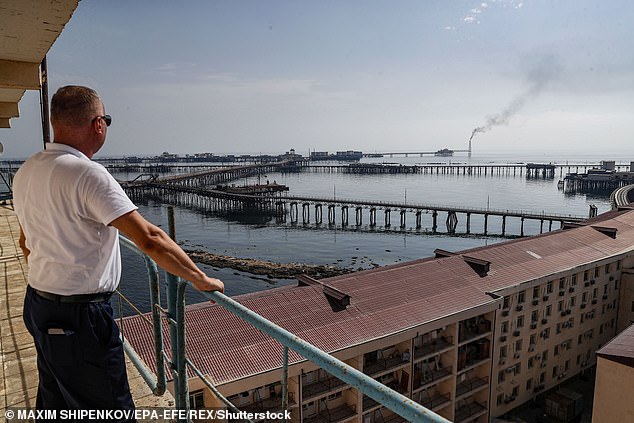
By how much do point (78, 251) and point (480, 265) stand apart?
51.9 ft

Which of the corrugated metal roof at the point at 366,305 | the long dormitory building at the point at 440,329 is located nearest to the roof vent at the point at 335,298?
the long dormitory building at the point at 440,329

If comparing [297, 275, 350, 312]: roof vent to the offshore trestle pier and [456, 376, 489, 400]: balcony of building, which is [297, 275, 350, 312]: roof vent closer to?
[456, 376, 489, 400]: balcony of building

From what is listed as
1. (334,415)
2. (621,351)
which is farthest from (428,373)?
(621,351)

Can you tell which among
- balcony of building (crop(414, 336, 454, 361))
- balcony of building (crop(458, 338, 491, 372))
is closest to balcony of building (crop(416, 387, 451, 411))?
balcony of building (crop(458, 338, 491, 372))

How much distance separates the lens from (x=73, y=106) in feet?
5.90

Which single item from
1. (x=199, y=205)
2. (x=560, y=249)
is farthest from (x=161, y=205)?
(x=560, y=249)

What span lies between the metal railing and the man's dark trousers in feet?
1.37

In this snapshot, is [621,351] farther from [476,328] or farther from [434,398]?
[434,398]

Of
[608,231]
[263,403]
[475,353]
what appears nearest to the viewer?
[263,403]

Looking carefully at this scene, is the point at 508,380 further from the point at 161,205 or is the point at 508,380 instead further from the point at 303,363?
the point at 161,205

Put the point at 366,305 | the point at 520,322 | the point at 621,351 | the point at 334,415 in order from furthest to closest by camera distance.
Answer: the point at 520,322, the point at 366,305, the point at 334,415, the point at 621,351

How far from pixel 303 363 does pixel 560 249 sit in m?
14.0

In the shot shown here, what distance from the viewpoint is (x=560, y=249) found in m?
18.7

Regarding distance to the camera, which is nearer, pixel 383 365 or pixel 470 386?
pixel 383 365
